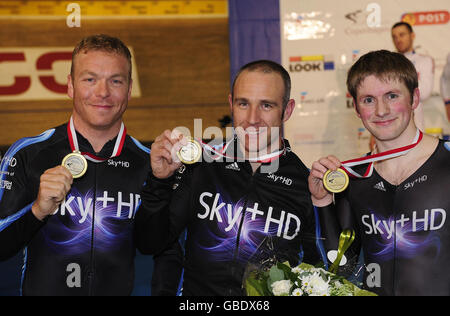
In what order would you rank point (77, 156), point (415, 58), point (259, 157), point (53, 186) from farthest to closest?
point (415, 58)
point (259, 157)
point (77, 156)
point (53, 186)

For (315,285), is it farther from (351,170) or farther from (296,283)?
(351,170)

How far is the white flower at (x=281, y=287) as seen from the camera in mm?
1536

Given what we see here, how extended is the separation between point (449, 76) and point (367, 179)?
3.58 metres

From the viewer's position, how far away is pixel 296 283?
161 centimetres

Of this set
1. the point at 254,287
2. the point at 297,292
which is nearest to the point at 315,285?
the point at 297,292

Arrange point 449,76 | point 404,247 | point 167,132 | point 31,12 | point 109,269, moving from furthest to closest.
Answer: point 31,12 < point 449,76 < point 109,269 < point 404,247 < point 167,132

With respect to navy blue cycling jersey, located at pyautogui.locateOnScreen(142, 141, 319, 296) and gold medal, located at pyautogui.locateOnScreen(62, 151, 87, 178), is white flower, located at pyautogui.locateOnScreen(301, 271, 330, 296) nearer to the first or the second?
navy blue cycling jersey, located at pyautogui.locateOnScreen(142, 141, 319, 296)

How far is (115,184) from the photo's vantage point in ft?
7.88

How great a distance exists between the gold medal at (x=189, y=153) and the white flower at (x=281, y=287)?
659 mm

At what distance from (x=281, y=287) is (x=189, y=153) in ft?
2.37

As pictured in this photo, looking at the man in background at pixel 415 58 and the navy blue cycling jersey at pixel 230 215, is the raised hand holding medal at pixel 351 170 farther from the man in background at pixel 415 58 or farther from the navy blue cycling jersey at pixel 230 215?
the man in background at pixel 415 58

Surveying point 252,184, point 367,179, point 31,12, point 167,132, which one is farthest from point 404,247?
point 31,12

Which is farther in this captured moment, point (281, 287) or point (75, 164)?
point (75, 164)

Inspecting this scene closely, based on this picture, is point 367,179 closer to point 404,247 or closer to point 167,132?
point 404,247
